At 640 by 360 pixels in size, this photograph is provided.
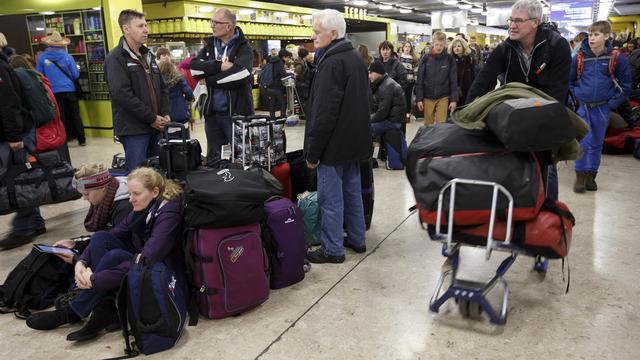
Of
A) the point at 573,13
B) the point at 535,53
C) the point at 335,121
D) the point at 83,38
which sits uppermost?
the point at 573,13

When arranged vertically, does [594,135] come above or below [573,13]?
below

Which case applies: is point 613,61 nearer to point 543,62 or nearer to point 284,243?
point 543,62

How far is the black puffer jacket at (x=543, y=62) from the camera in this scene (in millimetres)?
2861

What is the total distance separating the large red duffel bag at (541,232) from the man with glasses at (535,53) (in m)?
1.07

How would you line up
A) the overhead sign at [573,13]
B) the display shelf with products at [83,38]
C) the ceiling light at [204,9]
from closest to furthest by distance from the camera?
the display shelf with products at [83,38] → the ceiling light at [204,9] → the overhead sign at [573,13]

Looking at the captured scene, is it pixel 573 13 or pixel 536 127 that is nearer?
pixel 536 127

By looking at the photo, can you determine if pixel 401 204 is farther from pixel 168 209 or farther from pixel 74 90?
pixel 74 90

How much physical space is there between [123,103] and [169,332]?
6.38 feet

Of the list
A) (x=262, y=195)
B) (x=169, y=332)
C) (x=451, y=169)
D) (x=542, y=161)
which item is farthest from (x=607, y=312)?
(x=169, y=332)

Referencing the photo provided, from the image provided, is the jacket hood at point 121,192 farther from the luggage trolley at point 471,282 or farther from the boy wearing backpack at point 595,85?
the boy wearing backpack at point 595,85

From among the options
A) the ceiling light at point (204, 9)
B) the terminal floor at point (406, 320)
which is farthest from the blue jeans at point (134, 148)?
the ceiling light at point (204, 9)

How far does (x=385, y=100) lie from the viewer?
5.48m

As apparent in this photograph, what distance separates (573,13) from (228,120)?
13245 millimetres

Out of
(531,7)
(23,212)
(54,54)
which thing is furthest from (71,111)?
(531,7)
